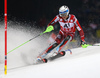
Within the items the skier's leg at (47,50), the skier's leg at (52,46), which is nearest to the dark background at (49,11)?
the skier's leg at (52,46)

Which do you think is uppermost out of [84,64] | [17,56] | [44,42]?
[44,42]

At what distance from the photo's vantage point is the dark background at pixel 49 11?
6418mm

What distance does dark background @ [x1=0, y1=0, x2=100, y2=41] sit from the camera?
21.1 ft

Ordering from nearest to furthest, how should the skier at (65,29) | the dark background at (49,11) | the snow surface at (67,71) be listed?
the snow surface at (67,71)
the skier at (65,29)
the dark background at (49,11)

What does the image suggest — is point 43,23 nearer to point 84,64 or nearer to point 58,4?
point 58,4

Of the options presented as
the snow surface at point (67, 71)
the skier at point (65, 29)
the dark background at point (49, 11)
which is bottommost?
the snow surface at point (67, 71)

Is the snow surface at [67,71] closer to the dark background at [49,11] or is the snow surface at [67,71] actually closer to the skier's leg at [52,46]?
the skier's leg at [52,46]

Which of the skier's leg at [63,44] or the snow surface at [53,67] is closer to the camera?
the snow surface at [53,67]

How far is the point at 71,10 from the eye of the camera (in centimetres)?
→ 673

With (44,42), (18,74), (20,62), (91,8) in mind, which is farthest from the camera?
(91,8)

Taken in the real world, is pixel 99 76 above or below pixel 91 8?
below

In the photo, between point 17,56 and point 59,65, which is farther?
point 17,56

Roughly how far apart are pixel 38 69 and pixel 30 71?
0.15 meters

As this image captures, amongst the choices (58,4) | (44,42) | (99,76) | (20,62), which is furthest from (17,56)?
(58,4)
